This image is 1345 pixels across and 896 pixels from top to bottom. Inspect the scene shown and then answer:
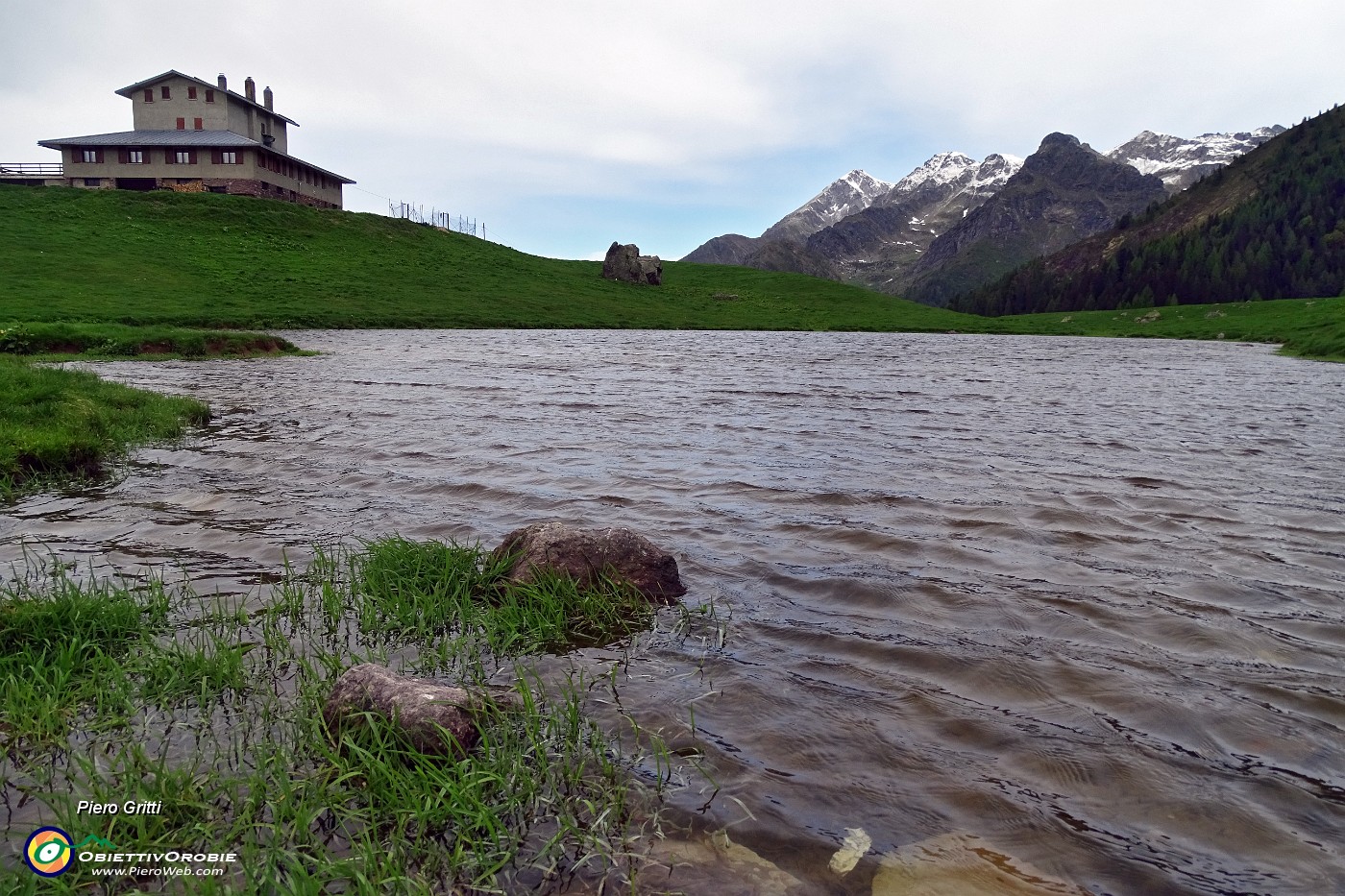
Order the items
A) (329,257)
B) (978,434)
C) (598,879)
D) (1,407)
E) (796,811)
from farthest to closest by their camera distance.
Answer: (329,257) → (978,434) → (1,407) → (796,811) → (598,879)

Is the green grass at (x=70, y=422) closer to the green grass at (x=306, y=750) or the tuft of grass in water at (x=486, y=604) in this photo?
the green grass at (x=306, y=750)

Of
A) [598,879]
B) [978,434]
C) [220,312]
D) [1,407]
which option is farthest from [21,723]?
[220,312]

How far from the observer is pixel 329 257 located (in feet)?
251

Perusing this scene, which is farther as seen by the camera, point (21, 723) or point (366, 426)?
point (366, 426)

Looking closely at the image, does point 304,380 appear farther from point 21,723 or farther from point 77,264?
point 77,264

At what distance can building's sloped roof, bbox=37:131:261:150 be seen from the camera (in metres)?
87.9

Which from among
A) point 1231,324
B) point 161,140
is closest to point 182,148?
point 161,140

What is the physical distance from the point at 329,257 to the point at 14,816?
80.9 m

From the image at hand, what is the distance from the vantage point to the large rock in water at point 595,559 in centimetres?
760

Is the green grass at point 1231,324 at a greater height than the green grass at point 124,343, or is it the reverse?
the green grass at point 1231,324

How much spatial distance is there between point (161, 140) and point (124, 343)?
237 feet

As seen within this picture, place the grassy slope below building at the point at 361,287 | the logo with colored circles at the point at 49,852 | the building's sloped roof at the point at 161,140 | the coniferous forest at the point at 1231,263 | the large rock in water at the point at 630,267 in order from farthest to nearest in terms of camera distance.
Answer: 1. the coniferous forest at the point at 1231,263
2. the large rock in water at the point at 630,267
3. the building's sloped roof at the point at 161,140
4. the grassy slope below building at the point at 361,287
5. the logo with colored circles at the point at 49,852

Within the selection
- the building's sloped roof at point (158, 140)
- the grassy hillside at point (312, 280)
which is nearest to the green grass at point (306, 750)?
the grassy hillside at point (312, 280)

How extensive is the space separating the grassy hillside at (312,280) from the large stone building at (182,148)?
707 cm
